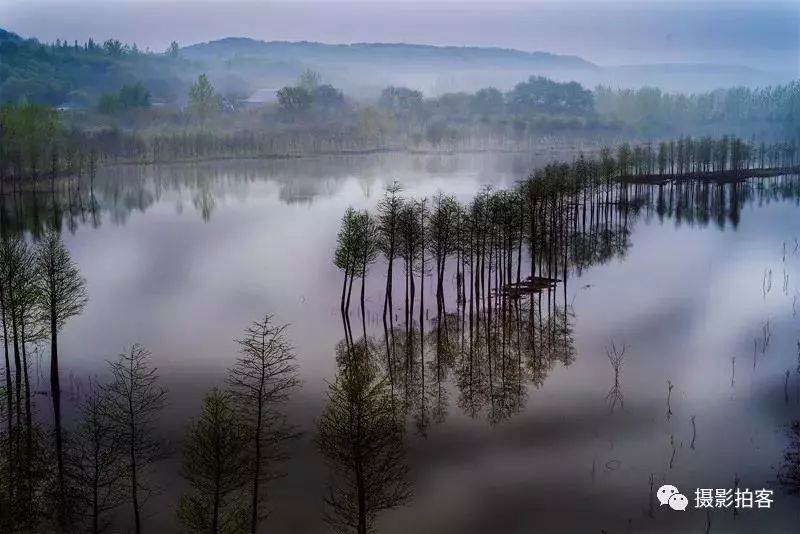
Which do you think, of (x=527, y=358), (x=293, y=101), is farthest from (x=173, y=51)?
(x=527, y=358)

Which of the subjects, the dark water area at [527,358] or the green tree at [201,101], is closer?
the dark water area at [527,358]

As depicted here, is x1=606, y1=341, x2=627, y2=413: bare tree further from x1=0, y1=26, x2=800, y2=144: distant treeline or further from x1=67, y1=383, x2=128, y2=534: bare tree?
x1=0, y1=26, x2=800, y2=144: distant treeline

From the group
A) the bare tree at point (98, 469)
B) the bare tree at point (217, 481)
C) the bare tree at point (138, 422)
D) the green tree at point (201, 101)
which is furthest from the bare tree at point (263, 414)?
the green tree at point (201, 101)

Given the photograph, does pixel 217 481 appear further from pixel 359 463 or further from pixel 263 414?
pixel 263 414

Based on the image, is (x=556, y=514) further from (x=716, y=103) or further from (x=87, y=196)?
(x=716, y=103)

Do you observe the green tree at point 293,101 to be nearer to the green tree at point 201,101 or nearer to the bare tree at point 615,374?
the green tree at point 201,101

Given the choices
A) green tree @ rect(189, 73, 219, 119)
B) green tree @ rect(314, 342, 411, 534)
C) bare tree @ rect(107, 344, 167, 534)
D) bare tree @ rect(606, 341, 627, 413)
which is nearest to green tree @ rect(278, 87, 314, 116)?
green tree @ rect(189, 73, 219, 119)
